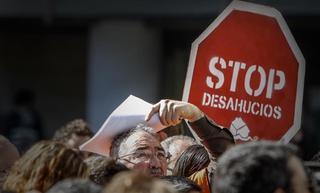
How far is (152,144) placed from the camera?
5090mm

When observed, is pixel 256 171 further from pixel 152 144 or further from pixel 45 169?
pixel 152 144

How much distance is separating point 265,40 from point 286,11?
7.46m

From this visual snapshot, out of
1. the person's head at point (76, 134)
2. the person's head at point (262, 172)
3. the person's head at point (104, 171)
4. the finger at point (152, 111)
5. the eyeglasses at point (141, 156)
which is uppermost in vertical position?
the person's head at point (262, 172)

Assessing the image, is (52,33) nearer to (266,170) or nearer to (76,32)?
(76,32)

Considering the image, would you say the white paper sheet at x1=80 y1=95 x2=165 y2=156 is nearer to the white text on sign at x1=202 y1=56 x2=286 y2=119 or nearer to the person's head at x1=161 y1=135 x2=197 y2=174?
the white text on sign at x1=202 y1=56 x2=286 y2=119

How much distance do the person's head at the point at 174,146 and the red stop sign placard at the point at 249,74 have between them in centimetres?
71

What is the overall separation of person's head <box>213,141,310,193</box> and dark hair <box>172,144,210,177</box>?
1881 mm

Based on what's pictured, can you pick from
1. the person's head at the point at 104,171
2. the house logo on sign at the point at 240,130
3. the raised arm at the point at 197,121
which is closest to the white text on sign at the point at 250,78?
the house logo on sign at the point at 240,130

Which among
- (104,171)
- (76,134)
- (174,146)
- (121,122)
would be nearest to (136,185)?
(104,171)

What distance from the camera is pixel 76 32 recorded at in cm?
1519

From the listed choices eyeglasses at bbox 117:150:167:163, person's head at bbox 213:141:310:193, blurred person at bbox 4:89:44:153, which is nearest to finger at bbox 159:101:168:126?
eyeglasses at bbox 117:150:167:163

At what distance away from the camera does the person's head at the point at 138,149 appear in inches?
199

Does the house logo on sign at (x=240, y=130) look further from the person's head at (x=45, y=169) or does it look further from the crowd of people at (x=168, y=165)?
the person's head at (x=45, y=169)

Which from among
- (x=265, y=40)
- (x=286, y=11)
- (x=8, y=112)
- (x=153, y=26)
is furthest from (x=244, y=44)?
(x=8, y=112)
